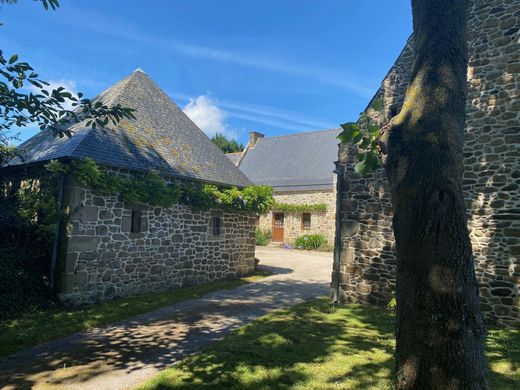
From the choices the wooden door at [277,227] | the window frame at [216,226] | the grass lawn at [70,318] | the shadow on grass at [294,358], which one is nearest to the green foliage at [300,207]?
the wooden door at [277,227]

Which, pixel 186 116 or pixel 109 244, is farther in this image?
pixel 186 116

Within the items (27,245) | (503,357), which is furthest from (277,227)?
(503,357)

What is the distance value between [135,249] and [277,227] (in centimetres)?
1553

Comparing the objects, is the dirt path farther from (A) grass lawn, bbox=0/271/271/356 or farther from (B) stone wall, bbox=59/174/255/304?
(B) stone wall, bbox=59/174/255/304

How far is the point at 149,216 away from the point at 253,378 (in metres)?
5.90

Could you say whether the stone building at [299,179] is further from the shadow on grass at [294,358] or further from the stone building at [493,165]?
the shadow on grass at [294,358]

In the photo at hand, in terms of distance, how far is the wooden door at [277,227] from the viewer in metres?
23.7

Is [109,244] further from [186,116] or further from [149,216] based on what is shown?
[186,116]

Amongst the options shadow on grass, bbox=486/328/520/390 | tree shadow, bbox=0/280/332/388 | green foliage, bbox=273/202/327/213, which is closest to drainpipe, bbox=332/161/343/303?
tree shadow, bbox=0/280/332/388

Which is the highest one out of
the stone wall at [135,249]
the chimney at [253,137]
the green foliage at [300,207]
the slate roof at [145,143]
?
the chimney at [253,137]

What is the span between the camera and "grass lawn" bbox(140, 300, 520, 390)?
4.23 meters

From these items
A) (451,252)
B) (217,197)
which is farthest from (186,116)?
(451,252)

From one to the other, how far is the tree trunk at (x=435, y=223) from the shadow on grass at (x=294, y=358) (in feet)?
7.40

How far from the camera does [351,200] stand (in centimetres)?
880
